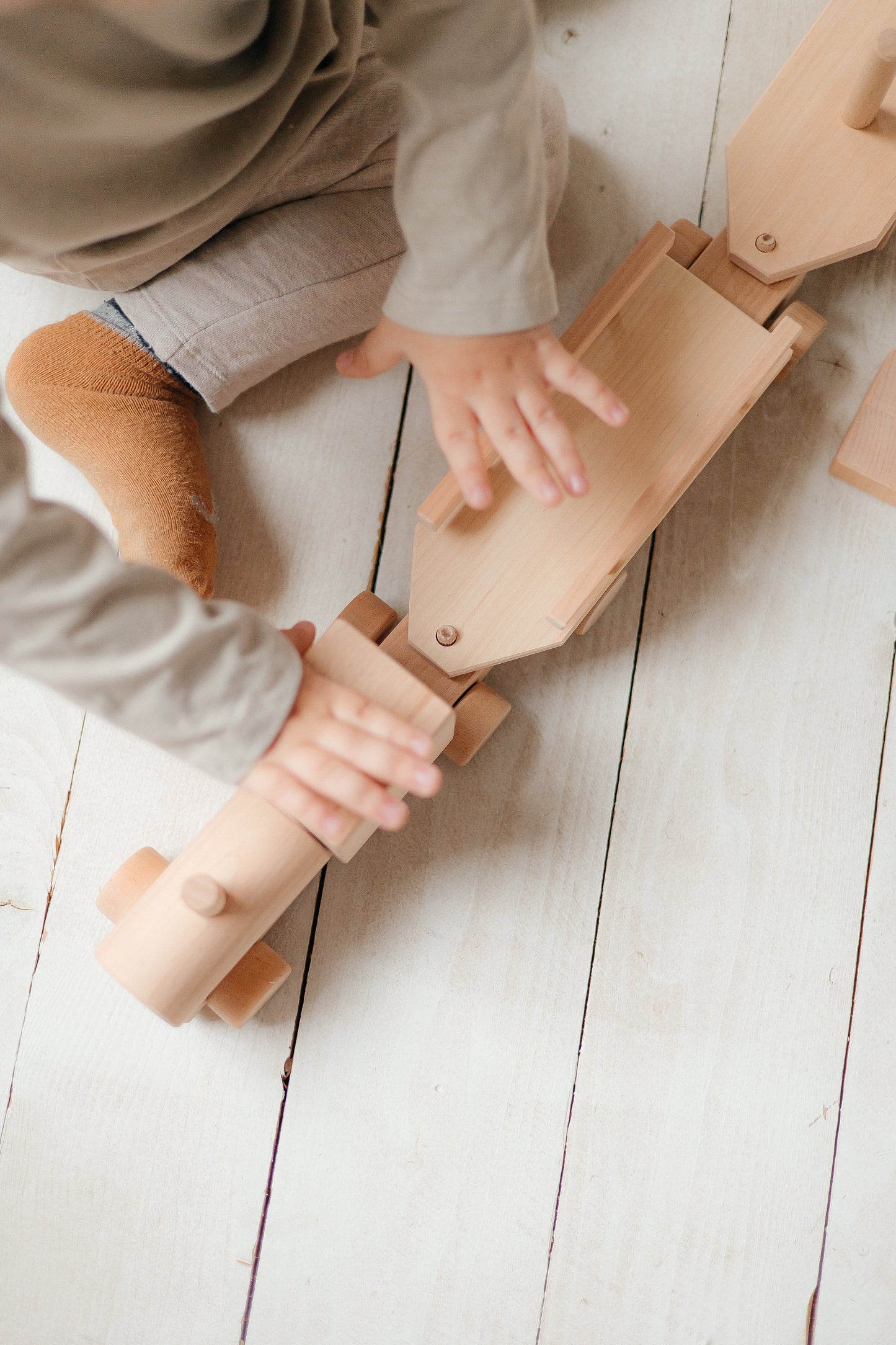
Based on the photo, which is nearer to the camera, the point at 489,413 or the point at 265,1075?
the point at 489,413

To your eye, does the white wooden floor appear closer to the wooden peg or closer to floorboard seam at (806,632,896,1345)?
floorboard seam at (806,632,896,1345)

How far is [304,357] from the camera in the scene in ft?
2.38

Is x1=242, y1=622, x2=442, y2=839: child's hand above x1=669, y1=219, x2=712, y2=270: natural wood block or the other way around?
the other way around

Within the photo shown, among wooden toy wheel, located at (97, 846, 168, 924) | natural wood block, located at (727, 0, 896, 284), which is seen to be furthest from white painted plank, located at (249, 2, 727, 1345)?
natural wood block, located at (727, 0, 896, 284)

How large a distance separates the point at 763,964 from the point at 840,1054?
0.08 m

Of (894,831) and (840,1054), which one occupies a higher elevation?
(894,831)

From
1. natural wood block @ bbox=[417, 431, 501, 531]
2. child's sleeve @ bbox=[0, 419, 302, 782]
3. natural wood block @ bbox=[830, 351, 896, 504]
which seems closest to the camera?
child's sleeve @ bbox=[0, 419, 302, 782]

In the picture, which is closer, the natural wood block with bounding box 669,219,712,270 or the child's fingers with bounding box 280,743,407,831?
the child's fingers with bounding box 280,743,407,831

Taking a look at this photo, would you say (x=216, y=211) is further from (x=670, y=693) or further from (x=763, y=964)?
(x=763, y=964)

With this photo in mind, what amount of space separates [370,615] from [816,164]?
0.41 m

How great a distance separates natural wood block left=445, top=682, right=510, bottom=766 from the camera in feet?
2.15

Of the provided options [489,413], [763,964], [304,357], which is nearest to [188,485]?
[304,357]

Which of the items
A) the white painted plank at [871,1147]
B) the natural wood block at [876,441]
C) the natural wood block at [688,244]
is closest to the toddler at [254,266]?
the natural wood block at [688,244]

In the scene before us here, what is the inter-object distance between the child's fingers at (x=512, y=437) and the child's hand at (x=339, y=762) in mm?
151
